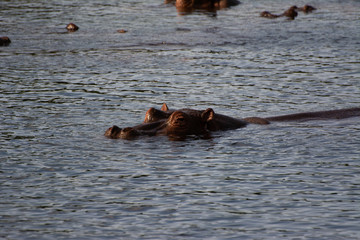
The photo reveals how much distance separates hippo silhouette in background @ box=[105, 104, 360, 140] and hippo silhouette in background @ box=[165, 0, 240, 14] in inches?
764

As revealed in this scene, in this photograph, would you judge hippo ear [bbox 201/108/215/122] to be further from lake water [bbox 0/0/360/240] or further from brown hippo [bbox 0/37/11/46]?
brown hippo [bbox 0/37/11/46]

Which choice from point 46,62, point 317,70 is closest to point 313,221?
point 317,70

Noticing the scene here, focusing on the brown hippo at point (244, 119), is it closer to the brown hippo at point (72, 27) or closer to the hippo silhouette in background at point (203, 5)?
the brown hippo at point (72, 27)

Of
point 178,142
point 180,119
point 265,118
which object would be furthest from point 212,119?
point 265,118

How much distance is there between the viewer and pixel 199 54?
21.0m

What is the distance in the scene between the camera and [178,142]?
11.7m

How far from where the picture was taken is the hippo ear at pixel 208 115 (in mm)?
12453

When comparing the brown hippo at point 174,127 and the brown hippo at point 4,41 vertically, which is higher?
the brown hippo at point 174,127

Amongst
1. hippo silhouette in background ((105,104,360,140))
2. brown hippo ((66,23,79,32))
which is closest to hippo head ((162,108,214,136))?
hippo silhouette in background ((105,104,360,140))

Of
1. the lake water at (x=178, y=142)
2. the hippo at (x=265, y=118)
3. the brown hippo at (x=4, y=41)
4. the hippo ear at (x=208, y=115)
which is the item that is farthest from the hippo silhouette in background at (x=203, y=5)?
the hippo ear at (x=208, y=115)

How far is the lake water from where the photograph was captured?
26.6ft

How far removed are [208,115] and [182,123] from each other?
1.75 ft

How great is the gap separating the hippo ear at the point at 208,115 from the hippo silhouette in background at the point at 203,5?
1969 cm

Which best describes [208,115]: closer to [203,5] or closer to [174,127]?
[174,127]
